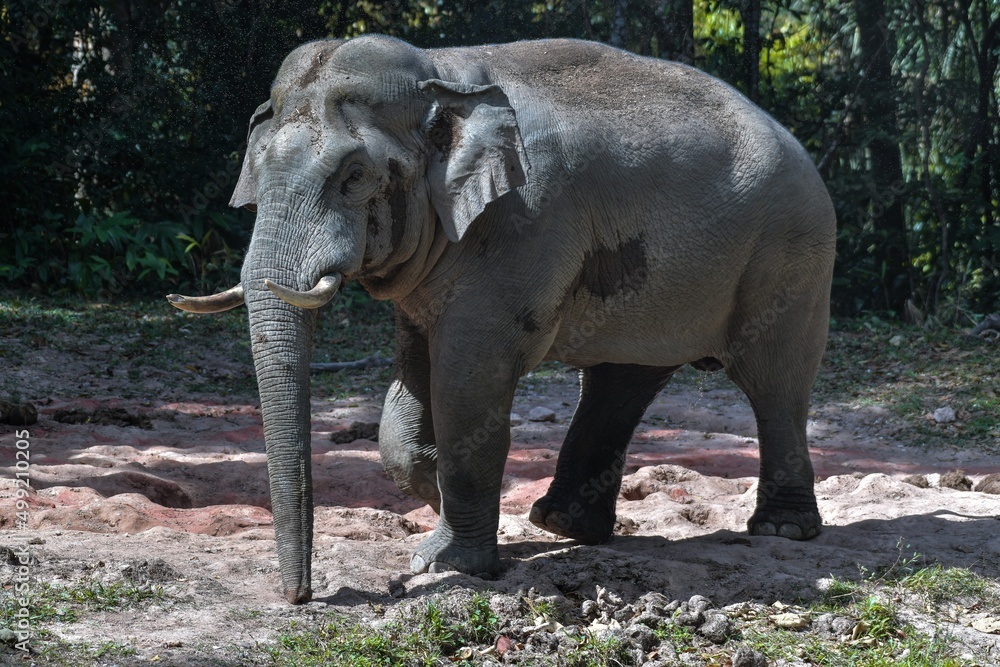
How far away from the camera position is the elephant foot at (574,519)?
550 cm

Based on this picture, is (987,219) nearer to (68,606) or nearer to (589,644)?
(589,644)

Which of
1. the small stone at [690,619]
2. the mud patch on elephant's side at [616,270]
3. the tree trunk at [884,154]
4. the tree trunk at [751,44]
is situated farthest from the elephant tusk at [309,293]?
the tree trunk at [884,154]

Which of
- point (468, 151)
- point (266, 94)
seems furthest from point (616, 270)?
point (266, 94)

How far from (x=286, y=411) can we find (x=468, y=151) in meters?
1.25

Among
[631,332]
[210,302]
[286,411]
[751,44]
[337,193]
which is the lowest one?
[286,411]

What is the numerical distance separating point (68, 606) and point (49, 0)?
424 inches

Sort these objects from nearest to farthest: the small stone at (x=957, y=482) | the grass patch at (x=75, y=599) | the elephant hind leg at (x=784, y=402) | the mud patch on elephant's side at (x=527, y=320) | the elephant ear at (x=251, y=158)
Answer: the grass patch at (x=75, y=599) < the elephant ear at (x=251, y=158) < the mud patch on elephant's side at (x=527, y=320) < the elephant hind leg at (x=784, y=402) < the small stone at (x=957, y=482)

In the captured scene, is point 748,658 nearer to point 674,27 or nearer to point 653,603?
point 653,603

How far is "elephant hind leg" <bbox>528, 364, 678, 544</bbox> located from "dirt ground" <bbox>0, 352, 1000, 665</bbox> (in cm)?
16

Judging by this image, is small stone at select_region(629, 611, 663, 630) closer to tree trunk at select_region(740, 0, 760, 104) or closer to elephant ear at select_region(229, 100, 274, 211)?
elephant ear at select_region(229, 100, 274, 211)

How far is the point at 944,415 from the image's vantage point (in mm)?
9055

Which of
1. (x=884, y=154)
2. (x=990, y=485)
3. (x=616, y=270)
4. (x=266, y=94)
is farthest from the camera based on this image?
(x=884, y=154)

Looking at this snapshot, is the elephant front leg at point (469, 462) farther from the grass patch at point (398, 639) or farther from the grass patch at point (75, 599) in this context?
the grass patch at point (75, 599)

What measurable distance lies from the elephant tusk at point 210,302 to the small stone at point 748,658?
215 centimetres
